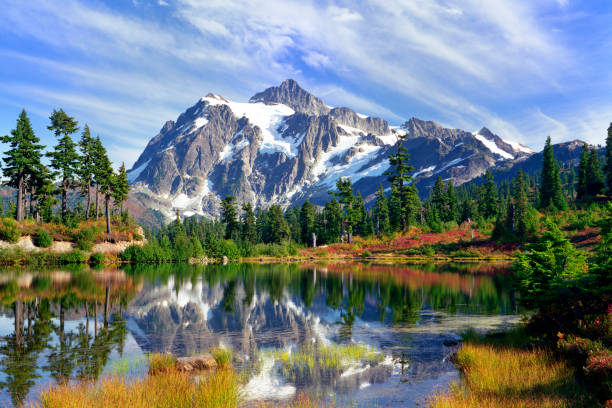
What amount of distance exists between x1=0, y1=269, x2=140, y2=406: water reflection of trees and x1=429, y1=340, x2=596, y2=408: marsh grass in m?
10.7

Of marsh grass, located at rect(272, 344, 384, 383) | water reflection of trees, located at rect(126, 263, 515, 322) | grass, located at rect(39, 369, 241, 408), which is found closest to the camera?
grass, located at rect(39, 369, 241, 408)

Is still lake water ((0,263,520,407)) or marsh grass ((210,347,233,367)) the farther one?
marsh grass ((210,347,233,367))

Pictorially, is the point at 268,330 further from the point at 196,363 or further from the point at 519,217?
the point at 519,217

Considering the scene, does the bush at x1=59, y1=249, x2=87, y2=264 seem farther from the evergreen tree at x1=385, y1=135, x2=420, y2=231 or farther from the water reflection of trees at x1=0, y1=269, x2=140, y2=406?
the evergreen tree at x1=385, y1=135, x2=420, y2=231

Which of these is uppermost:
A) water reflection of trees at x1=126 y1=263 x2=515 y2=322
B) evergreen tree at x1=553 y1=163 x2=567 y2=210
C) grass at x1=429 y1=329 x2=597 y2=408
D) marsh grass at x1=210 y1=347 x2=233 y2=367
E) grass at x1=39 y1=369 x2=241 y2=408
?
evergreen tree at x1=553 y1=163 x2=567 y2=210

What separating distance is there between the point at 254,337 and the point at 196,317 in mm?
6292

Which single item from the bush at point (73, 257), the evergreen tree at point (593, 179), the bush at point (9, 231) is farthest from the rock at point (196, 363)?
the evergreen tree at point (593, 179)

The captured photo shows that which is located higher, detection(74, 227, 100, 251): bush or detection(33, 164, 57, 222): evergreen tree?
detection(33, 164, 57, 222): evergreen tree

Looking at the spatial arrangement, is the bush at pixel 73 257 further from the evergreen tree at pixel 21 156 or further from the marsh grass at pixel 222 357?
the marsh grass at pixel 222 357

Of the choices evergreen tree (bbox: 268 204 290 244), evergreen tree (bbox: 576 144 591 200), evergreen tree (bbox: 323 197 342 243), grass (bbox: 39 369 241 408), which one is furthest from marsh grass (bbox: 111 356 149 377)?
evergreen tree (bbox: 576 144 591 200)

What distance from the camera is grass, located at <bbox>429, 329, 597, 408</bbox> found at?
28.9 feet

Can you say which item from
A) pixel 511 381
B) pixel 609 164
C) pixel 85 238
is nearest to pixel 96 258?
pixel 85 238

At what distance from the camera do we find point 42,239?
60.6 meters

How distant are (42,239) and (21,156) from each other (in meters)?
13.7
